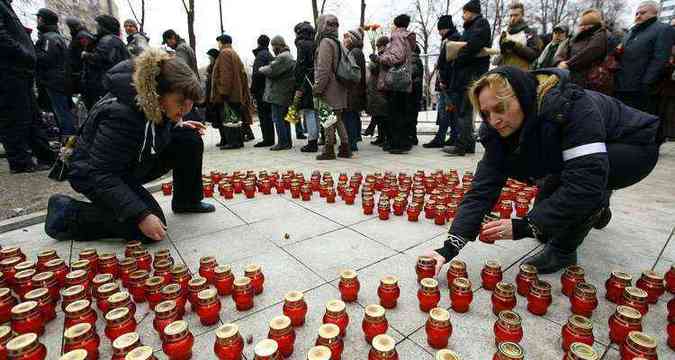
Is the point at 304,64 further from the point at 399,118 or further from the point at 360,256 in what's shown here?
the point at 360,256

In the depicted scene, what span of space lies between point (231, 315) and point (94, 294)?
91 cm

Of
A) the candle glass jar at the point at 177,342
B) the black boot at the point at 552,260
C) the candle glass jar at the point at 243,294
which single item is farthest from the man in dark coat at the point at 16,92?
the black boot at the point at 552,260

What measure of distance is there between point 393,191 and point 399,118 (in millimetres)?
3161

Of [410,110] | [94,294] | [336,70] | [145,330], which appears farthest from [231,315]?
[410,110]

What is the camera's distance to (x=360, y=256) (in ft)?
9.22

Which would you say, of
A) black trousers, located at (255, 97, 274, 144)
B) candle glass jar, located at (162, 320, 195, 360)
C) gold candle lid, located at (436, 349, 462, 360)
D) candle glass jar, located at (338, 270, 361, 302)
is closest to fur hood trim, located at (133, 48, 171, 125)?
candle glass jar, located at (162, 320, 195, 360)

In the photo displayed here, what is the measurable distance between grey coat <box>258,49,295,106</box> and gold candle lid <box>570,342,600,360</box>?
6.98 meters

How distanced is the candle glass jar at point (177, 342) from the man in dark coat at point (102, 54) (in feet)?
19.6

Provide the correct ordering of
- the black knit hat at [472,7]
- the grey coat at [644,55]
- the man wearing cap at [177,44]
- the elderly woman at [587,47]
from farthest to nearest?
the man wearing cap at [177,44]
the black knit hat at [472,7]
the elderly woman at [587,47]
the grey coat at [644,55]

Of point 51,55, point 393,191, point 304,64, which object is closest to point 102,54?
point 51,55

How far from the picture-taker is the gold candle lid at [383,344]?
60.0 inches

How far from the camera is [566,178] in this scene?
2.04 metres

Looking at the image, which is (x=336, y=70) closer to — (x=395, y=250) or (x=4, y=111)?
(x=395, y=250)

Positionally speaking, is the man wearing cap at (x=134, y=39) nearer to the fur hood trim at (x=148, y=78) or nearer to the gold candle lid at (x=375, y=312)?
the fur hood trim at (x=148, y=78)
